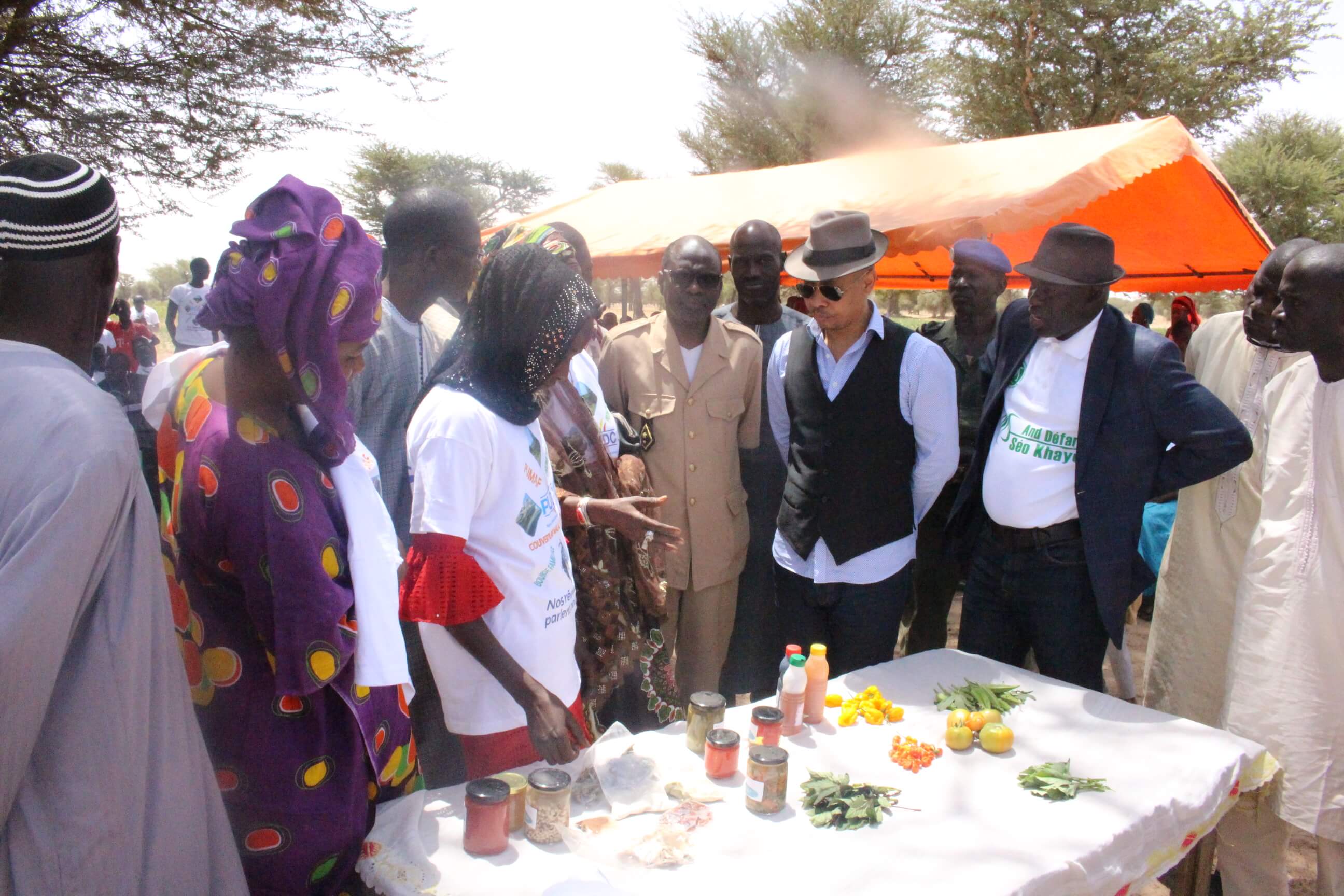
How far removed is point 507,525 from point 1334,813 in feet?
7.26

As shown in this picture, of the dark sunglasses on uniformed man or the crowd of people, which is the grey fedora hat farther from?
the dark sunglasses on uniformed man

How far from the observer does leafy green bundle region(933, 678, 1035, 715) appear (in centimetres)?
220

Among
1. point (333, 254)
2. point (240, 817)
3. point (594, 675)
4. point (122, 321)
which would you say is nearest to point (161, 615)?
point (240, 817)

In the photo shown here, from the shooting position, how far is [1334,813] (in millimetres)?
2209

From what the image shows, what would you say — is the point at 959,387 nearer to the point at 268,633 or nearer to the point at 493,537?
the point at 493,537

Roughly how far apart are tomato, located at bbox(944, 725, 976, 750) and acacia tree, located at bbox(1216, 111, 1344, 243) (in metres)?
18.7

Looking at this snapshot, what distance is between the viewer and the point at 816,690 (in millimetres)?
2105

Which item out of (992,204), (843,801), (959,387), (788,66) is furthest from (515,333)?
(788,66)

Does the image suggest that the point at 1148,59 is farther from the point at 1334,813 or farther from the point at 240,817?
the point at 240,817

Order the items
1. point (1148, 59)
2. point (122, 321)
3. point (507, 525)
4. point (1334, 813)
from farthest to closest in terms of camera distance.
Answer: point (1148, 59)
point (122, 321)
point (1334, 813)
point (507, 525)

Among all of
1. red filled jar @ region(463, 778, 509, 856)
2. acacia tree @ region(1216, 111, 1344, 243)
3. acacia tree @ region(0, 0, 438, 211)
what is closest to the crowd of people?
red filled jar @ region(463, 778, 509, 856)

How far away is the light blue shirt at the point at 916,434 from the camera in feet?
8.68

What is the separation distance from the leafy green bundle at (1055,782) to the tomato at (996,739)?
83 millimetres

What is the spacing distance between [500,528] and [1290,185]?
20518 mm
